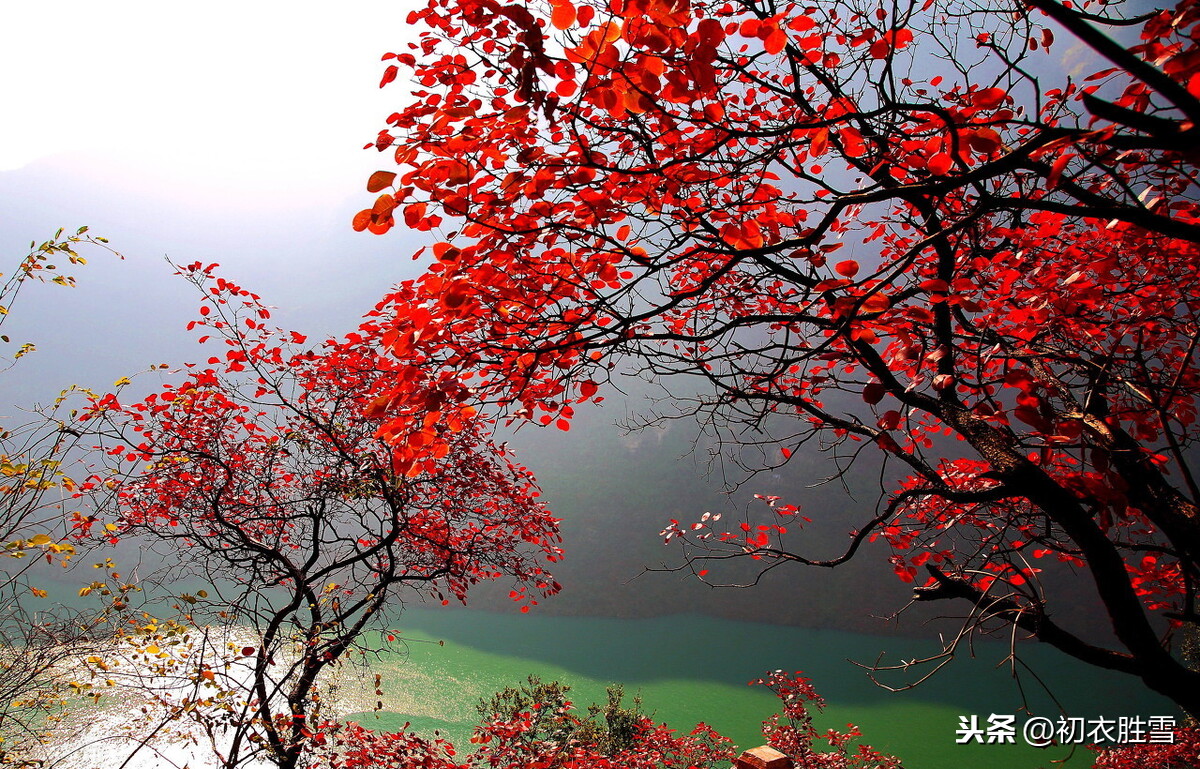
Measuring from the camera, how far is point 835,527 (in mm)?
15031

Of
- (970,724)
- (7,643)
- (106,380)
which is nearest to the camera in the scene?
(7,643)

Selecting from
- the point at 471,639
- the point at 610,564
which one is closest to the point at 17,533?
the point at 471,639

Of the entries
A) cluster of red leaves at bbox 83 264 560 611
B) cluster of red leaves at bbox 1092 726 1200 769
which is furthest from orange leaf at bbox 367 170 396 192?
cluster of red leaves at bbox 1092 726 1200 769

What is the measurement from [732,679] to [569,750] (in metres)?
6.85

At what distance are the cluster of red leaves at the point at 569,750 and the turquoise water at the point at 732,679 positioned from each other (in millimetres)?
2081

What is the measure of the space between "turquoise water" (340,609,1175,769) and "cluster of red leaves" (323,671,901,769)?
2.08 m

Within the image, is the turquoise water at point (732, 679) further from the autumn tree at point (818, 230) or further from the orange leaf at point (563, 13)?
the orange leaf at point (563, 13)

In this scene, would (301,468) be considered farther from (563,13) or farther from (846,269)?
(846,269)

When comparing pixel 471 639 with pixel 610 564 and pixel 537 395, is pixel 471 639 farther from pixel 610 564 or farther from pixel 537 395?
pixel 537 395

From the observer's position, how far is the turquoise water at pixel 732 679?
311 inches

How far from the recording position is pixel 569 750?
4.44 m

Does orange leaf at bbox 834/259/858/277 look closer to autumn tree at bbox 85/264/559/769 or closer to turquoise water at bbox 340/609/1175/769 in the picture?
autumn tree at bbox 85/264/559/769

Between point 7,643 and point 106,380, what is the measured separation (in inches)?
1265

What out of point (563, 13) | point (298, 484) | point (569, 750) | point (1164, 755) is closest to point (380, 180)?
point (563, 13)
